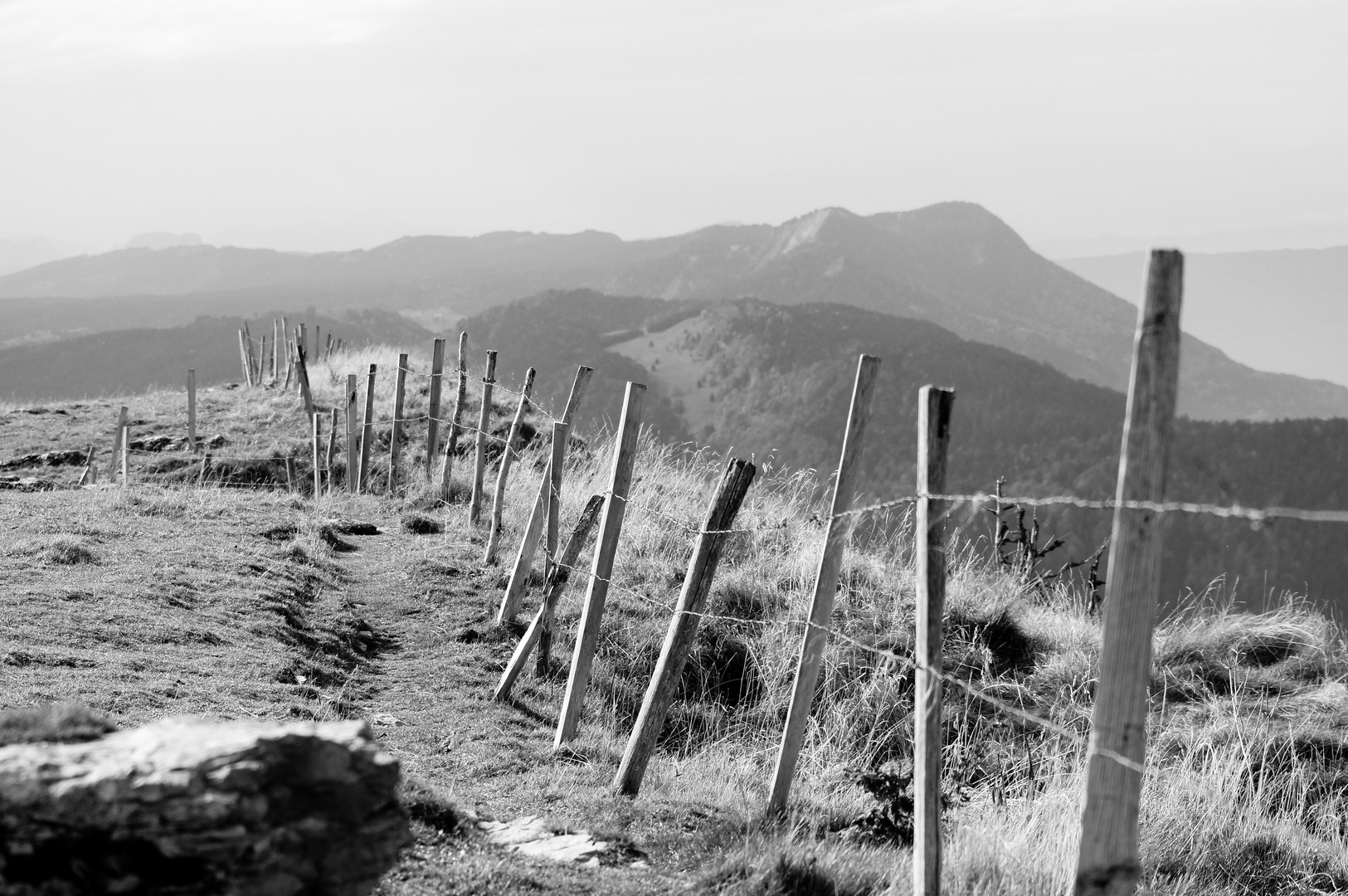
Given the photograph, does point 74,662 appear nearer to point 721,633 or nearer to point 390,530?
point 721,633

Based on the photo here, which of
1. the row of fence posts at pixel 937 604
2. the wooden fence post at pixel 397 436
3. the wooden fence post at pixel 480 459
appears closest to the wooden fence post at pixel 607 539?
the row of fence posts at pixel 937 604

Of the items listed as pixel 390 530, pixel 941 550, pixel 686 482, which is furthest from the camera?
pixel 686 482

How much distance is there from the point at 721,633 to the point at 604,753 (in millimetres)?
3004

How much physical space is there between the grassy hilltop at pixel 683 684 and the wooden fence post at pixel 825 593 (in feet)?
0.76

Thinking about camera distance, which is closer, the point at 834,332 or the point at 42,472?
the point at 42,472

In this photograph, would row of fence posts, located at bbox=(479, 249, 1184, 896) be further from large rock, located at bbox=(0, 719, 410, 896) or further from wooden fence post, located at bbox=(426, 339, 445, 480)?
wooden fence post, located at bbox=(426, 339, 445, 480)

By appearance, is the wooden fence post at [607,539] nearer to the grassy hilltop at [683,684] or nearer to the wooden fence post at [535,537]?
the grassy hilltop at [683,684]

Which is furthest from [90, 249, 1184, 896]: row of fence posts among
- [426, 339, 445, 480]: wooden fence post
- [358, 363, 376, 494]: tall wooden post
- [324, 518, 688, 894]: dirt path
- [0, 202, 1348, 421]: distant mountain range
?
[0, 202, 1348, 421]: distant mountain range

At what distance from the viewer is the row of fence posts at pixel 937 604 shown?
2.70 m

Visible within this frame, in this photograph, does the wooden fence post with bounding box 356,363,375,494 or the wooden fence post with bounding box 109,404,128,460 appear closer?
the wooden fence post with bounding box 356,363,375,494

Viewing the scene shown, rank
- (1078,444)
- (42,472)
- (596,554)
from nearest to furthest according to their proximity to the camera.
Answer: (596,554) → (42,472) → (1078,444)

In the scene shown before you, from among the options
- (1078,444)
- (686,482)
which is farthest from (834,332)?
(686,482)

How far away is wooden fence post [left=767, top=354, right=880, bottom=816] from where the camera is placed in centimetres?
482

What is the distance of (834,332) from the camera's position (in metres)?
104
